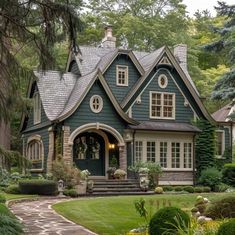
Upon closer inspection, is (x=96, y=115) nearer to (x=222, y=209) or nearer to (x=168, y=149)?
(x=168, y=149)

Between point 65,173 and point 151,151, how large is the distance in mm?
5774

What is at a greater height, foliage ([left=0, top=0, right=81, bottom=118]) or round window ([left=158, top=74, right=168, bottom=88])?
round window ([left=158, top=74, right=168, bottom=88])

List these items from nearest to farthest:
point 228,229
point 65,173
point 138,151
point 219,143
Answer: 1. point 228,229
2. point 65,173
3. point 138,151
4. point 219,143

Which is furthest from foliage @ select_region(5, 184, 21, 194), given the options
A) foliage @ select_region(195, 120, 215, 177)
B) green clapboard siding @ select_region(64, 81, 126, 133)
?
foliage @ select_region(195, 120, 215, 177)

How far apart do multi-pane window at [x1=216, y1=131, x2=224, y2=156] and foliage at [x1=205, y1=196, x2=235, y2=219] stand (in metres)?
18.3

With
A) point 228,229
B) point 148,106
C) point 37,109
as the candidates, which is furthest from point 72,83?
point 228,229

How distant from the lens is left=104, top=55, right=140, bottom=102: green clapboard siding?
2853 centimetres

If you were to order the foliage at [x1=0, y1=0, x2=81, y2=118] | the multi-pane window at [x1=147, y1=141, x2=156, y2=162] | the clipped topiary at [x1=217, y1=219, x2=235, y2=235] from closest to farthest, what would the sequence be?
the clipped topiary at [x1=217, y1=219, x2=235, y2=235]
the foliage at [x1=0, y1=0, x2=81, y2=118]
the multi-pane window at [x1=147, y1=141, x2=156, y2=162]

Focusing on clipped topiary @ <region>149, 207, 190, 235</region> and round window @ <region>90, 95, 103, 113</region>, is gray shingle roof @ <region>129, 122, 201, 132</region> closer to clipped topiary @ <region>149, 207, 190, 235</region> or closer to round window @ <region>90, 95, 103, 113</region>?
round window @ <region>90, 95, 103, 113</region>

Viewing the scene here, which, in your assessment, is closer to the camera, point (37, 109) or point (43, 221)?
point (43, 221)

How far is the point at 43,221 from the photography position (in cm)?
1407

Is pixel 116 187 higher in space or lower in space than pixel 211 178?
lower

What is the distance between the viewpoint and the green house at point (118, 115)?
26.4 meters

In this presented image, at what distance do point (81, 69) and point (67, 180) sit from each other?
298 inches
